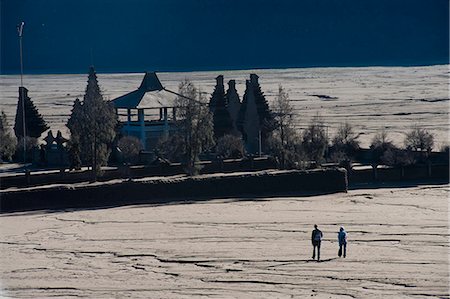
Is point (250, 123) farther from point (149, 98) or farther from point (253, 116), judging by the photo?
point (149, 98)

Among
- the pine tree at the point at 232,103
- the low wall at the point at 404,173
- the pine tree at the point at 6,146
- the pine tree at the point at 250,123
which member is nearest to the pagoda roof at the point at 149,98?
the pine tree at the point at 232,103

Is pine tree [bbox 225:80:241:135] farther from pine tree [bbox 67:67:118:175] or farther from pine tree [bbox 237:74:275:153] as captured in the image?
pine tree [bbox 67:67:118:175]

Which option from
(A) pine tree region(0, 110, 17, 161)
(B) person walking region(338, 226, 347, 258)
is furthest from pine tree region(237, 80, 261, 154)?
(B) person walking region(338, 226, 347, 258)

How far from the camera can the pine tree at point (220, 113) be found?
4388cm

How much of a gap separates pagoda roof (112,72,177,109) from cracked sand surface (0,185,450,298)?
37.0ft

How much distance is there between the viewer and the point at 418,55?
155m

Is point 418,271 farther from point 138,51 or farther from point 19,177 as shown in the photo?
point 138,51

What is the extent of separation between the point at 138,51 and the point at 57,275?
441 feet

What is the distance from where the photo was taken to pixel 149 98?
44.0m

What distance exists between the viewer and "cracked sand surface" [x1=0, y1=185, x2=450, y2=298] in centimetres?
2172

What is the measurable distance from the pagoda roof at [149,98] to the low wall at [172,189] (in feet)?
30.6

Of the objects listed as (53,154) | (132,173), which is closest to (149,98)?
(53,154)

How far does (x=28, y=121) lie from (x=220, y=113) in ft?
25.8

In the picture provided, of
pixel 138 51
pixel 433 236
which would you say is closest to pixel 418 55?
pixel 138 51
